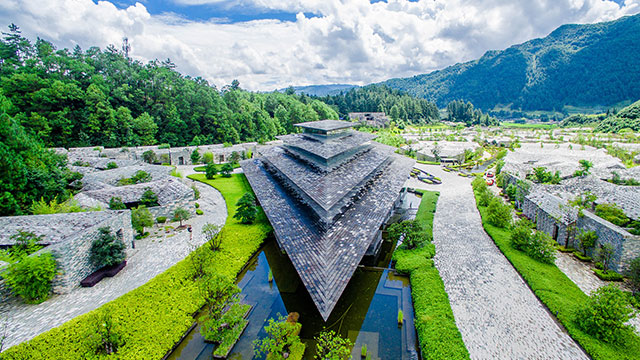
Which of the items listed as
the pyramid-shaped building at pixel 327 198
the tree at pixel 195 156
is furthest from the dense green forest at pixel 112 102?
the pyramid-shaped building at pixel 327 198

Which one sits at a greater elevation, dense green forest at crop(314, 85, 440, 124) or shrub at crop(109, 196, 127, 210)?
dense green forest at crop(314, 85, 440, 124)

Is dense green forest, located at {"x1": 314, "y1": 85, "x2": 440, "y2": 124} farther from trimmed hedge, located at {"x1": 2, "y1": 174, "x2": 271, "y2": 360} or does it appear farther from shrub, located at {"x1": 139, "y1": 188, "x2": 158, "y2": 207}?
trimmed hedge, located at {"x1": 2, "y1": 174, "x2": 271, "y2": 360}

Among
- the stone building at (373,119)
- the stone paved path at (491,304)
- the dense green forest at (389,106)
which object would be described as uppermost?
the dense green forest at (389,106)

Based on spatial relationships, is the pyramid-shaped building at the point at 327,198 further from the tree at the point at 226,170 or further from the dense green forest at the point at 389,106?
the dense green forest at the point at 389,106

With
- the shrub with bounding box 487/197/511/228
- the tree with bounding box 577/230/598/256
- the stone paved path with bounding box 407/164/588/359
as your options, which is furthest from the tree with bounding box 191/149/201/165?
the tree with bounding box 577/230/598/256

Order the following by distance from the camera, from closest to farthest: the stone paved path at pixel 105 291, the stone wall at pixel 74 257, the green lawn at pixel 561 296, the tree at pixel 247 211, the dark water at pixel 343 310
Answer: the green lawn at pixel 561 296 < the dark water at pixel 343 310 < the stone paved path at pixel 105 291 < the stone wall at pixel 74 257 < the tree at pixel 247 211

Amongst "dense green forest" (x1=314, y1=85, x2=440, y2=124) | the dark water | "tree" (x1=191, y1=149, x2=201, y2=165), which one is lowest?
the dark water

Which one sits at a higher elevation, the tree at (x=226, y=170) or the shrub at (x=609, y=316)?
the tree at (x=226, y=170)
